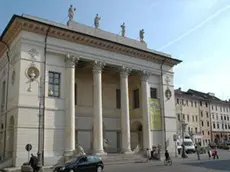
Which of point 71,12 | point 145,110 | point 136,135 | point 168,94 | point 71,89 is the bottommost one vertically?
point 136,135

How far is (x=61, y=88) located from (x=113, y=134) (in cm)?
1018

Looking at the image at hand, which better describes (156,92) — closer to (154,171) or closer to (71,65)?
(71,65)

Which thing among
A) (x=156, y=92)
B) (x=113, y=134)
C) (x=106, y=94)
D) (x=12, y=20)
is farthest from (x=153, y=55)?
(x=12, y=20)

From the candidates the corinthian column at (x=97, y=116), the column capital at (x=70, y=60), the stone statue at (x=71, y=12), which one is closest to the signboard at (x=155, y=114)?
the corinthian column at (x=97, y=116)

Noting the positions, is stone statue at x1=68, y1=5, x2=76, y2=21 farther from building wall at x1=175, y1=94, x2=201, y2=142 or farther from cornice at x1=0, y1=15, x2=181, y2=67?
building wall at x1=175, y1=94, x2=201, y2=142

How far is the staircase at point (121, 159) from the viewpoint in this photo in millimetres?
26203

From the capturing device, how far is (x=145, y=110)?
32.3m

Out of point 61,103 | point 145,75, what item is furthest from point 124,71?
point 61,103

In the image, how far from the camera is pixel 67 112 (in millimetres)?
25641

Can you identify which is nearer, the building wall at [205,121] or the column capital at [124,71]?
the column capital at [124,71]

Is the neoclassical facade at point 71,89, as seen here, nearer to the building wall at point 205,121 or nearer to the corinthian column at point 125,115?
the corinthian column at point 125,115

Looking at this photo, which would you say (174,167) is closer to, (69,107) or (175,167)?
(175,167)

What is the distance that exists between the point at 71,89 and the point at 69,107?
5.85 ft

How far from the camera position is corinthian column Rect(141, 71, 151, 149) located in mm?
31641
